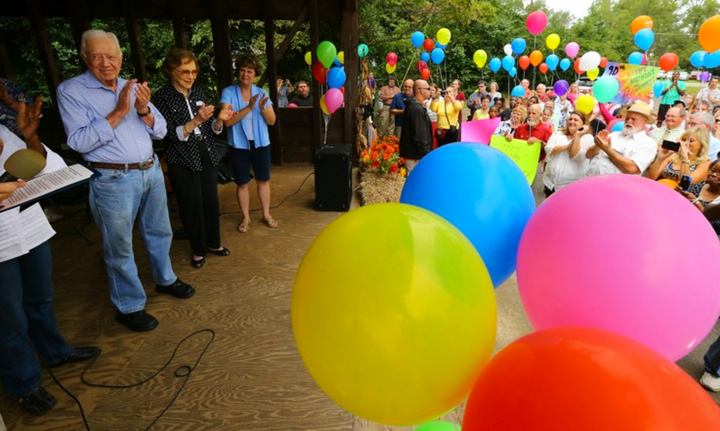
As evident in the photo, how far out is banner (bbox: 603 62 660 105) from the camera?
5.54 meters

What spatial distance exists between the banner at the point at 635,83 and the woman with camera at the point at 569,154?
9.41 feet

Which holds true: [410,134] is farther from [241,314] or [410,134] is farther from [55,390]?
[55,390]

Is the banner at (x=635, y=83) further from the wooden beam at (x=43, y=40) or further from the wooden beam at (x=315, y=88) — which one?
the wooden beam at (x=43, y=40)

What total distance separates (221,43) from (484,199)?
589 centimetres

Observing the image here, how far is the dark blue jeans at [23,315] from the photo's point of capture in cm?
190

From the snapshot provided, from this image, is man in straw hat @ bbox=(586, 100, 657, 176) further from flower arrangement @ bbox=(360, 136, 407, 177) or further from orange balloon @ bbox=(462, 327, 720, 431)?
flower arrangement @ bbox=(360, 136, 407, 177)

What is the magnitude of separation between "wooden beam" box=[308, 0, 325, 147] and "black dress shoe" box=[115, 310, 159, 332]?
14.2 ft

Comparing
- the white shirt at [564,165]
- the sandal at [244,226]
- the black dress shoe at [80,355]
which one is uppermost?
the white shirt at [564,165]

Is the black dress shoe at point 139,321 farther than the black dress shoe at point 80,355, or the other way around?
the black dress shoe at point 139,321

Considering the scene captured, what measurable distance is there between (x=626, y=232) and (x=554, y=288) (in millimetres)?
225

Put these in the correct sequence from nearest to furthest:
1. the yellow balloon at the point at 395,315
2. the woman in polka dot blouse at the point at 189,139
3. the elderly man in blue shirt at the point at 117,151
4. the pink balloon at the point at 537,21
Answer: the yellow balloon at the point at 395,315 → the elderly man in blue shirt at the point at 117,151 → the woman in polka dot blouse at the point at 189,139 → the pink balloon at the point at 537,21

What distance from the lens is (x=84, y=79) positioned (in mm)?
2266

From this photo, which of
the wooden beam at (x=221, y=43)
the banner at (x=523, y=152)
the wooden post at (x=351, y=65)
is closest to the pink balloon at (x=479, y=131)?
the banner at (x=523, y=152)

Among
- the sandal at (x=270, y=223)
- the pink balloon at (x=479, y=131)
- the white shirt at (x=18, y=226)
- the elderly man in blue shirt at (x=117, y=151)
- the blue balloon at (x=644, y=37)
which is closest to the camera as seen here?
the white shirt at (x=18, y=226)
